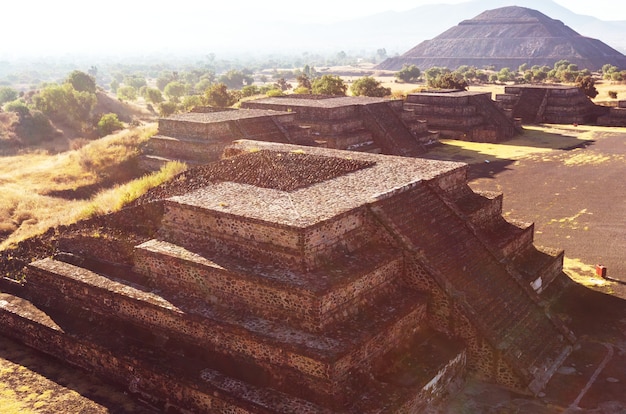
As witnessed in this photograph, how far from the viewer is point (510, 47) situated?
15125 cm

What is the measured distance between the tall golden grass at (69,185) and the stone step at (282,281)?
4.13 meters

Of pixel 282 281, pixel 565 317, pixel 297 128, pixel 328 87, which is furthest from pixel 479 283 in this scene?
pixel 328 87

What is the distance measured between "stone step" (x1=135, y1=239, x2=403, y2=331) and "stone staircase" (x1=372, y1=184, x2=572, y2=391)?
74cm

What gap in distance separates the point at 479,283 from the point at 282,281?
12.8 ft

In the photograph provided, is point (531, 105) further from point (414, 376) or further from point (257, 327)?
point (257, 327)

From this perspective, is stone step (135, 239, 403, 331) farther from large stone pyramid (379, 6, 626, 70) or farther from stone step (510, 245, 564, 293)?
large stone pyramid (379, 6, 626, 70)

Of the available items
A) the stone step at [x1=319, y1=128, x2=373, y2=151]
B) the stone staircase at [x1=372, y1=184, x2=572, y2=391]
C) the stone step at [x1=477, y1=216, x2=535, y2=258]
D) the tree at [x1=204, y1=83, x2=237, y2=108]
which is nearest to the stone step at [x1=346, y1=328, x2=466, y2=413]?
the stone staircase at [x1=372, y1=184, x2=572, y2=391]

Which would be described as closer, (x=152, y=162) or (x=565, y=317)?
(x=565, y=317)

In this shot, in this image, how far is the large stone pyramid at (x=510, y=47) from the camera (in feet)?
449

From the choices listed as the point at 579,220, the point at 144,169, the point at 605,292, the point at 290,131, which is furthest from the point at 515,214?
the point at 144,169

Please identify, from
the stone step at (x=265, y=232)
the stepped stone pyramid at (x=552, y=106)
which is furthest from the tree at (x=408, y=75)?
the stone step at (x=265, y=232)

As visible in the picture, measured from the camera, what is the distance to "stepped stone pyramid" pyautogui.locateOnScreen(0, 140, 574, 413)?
26.8ft

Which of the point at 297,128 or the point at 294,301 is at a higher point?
the point at 297,128

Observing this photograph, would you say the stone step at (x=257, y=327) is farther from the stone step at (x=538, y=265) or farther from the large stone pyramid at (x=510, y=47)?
the large stone pyramid at (x=510, y=47)
